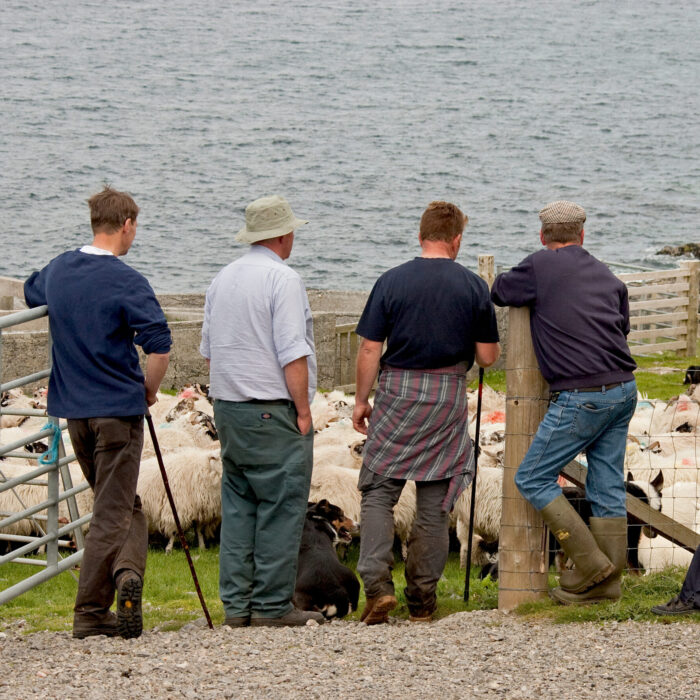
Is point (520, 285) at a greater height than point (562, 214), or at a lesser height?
lesser

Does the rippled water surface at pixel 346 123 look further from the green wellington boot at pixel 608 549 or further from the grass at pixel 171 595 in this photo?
the green wellington boot at pixel 608 549

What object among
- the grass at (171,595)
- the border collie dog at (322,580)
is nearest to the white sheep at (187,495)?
the grass at (171,595)

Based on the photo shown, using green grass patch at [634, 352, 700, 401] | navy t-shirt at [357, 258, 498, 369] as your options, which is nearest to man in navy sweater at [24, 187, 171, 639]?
navy t-shirt at [357, 258, 498, 369]

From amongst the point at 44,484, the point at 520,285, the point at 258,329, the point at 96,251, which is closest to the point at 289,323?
the point at 258,329

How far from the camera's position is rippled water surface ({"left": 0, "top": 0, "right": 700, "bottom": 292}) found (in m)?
61.2

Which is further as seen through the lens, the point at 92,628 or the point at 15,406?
the point at 15,406

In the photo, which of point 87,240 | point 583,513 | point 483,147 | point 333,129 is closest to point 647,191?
point 483,147

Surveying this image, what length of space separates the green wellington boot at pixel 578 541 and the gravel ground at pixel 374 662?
0.29 metres

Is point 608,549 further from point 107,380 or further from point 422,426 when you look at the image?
point 107,380

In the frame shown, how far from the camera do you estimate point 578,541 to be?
563 cm

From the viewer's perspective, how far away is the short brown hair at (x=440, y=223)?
5.84 meters

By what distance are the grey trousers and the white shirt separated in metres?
0.70

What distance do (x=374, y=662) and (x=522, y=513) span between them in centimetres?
136

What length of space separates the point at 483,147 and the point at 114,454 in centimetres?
7510
